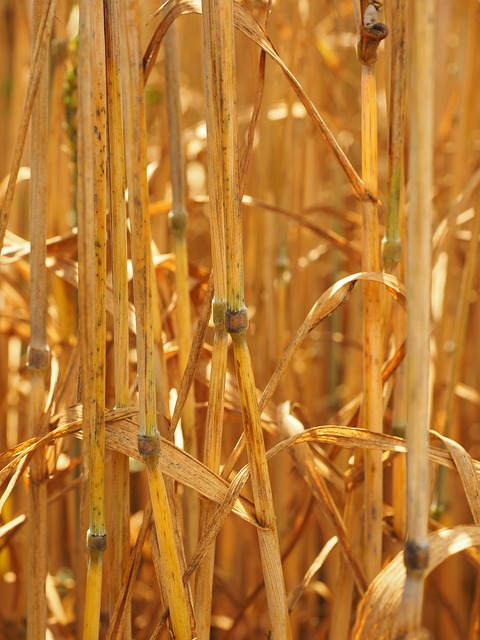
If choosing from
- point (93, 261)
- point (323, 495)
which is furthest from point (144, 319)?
point (323, 495)

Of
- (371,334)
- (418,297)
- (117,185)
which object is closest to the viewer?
(418,297)

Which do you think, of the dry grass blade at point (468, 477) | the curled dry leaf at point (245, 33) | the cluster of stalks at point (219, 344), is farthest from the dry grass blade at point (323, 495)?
the curled dry leaf at point (245, 33)

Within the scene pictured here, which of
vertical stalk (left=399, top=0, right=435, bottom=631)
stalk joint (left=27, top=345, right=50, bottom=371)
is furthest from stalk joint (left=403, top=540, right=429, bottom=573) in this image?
stalk joint (left=27, top=345, right=50, bottom=371)

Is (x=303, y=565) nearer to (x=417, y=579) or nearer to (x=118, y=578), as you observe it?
(x=118, y=578)

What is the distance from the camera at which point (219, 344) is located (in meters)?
0.57

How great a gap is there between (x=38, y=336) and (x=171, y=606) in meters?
0.25

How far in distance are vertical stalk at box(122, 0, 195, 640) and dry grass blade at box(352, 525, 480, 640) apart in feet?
0.45

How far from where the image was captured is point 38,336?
2.14 ft

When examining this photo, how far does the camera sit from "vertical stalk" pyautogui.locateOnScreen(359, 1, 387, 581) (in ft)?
1.95

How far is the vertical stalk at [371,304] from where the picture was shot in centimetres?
59

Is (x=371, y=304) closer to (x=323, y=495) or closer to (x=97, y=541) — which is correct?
(x=323, y=495)

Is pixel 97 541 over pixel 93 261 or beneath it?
beneath

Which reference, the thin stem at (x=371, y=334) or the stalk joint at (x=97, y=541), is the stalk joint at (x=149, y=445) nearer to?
the stalk joint at (x=97, y=541)

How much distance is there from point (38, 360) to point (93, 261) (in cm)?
19
